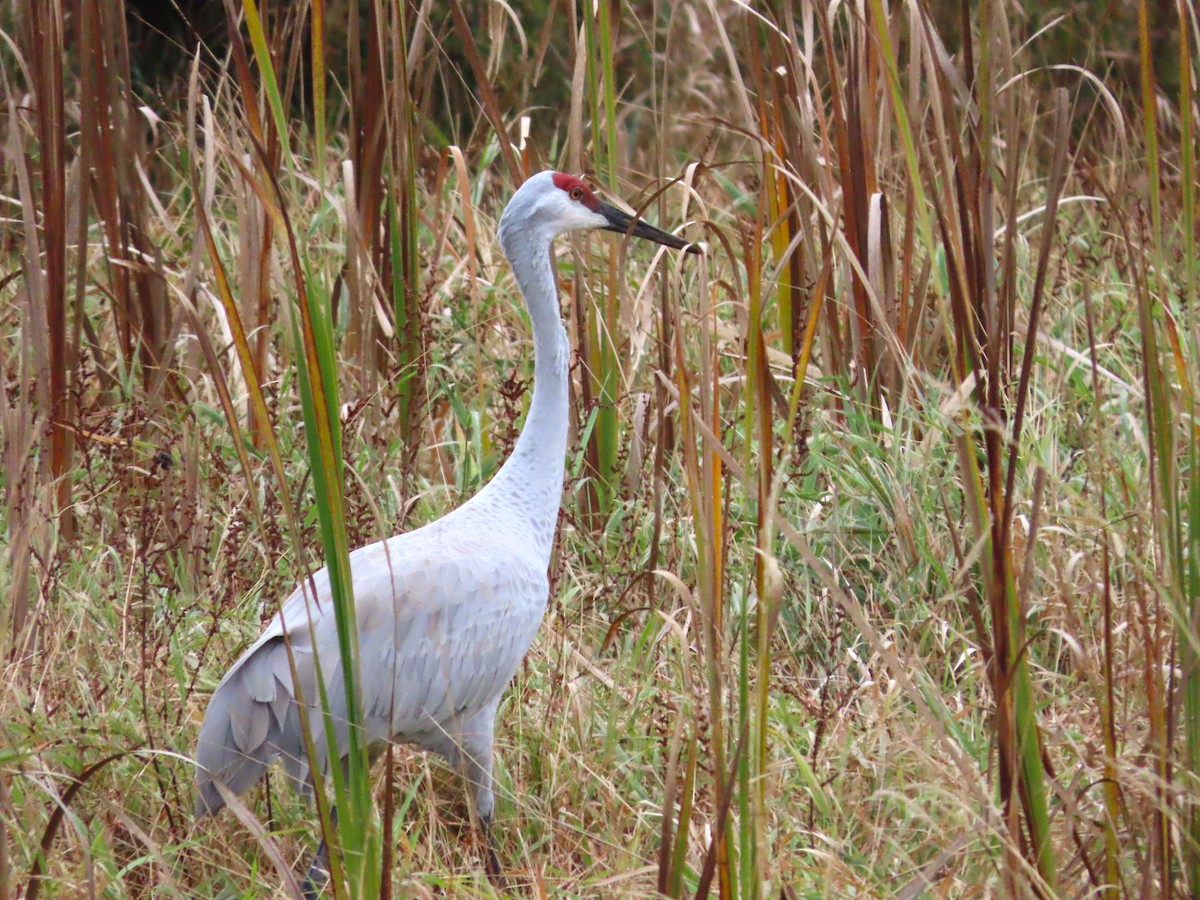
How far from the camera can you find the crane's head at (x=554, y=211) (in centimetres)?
301

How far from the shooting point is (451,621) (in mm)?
2666

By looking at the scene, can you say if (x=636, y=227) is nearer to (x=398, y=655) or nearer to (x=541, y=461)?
(x=541, y=461)

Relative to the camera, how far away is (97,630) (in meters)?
3.00

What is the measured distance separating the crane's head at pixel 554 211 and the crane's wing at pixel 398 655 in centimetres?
66

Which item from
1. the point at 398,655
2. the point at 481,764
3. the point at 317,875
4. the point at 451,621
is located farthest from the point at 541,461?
the point at 317,875

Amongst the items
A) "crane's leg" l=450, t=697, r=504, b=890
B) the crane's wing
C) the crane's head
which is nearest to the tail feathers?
the crane's wing

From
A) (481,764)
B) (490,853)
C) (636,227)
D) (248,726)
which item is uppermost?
(636,227)

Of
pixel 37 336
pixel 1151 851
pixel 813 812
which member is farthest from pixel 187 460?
pixel 1151 851

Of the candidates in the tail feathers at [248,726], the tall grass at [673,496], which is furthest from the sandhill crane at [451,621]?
the tall grass at [673,496]

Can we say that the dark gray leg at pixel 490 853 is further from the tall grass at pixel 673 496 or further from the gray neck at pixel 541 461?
the gray neck at pixel 541 461

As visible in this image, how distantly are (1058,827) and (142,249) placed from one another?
257 cm

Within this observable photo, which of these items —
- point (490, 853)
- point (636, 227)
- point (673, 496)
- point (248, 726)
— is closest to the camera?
point (248, 726)

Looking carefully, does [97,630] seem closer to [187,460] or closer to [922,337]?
[187,460]

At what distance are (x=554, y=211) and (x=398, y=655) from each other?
0.97m
